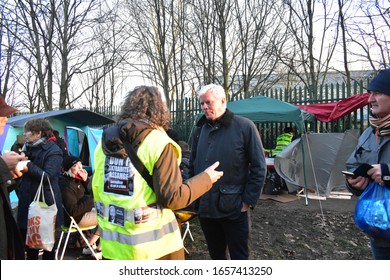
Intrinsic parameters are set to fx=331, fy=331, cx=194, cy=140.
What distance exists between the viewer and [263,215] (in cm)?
636

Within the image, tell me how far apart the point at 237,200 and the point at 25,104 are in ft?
78.5

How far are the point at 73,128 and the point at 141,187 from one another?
698 centimetres

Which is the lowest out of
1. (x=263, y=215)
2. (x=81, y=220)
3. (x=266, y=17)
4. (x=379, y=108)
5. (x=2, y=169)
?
(x=263, y=215)

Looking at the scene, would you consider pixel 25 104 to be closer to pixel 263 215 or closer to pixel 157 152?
pixel 263 215

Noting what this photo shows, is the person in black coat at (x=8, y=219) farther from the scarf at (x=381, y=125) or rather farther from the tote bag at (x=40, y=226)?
the scarf at (x=381, y=125)

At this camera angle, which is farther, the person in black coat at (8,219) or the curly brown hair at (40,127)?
the curly brown hair at (40,127)

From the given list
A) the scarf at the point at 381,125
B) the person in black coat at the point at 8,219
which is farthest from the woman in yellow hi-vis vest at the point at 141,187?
the scarf at the point at 381,125

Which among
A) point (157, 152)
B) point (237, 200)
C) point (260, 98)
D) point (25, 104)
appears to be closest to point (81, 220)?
point (237, 200)

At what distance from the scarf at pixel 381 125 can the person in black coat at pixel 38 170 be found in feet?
10.7

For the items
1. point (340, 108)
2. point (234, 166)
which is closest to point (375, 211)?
point (234, 166)

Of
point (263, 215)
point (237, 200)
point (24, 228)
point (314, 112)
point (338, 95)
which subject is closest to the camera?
point (237, 200)

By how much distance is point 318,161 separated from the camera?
7.85 metres

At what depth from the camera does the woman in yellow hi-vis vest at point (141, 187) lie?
70.5 inches
